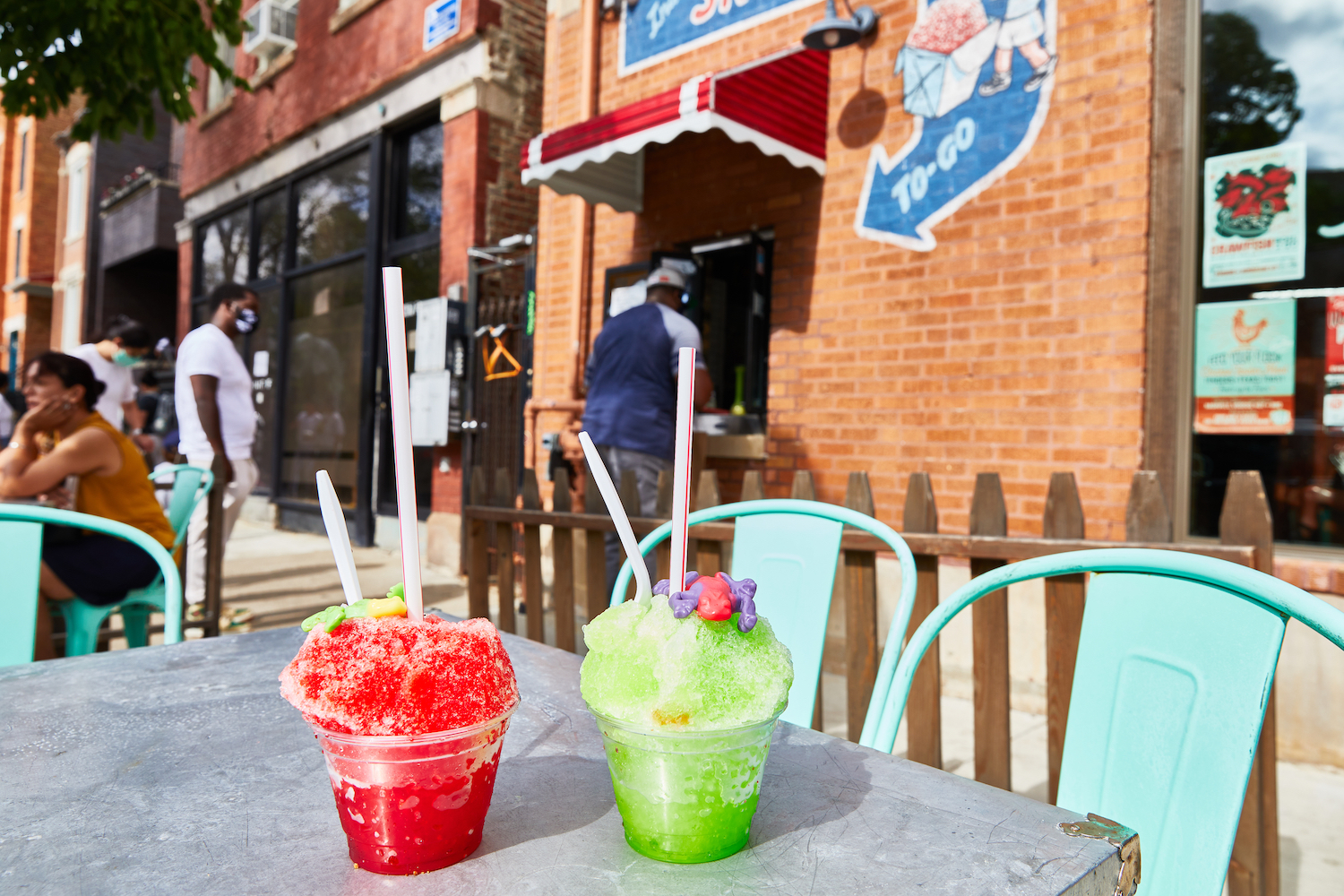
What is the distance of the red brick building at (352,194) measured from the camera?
7.16 metres

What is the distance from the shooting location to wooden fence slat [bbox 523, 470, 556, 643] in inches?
138

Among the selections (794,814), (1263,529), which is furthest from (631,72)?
(794,814)

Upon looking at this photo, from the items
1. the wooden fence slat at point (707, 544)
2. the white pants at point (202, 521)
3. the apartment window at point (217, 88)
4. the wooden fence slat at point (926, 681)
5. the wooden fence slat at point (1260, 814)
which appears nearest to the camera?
the wooden fence slat at point (1260, 814)

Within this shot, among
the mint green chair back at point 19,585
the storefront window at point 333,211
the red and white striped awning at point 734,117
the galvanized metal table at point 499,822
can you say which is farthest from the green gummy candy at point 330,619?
the storefront window at point 333,211

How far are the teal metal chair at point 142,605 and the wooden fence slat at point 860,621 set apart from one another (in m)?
2.16

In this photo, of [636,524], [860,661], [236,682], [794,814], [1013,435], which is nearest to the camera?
[794,814]

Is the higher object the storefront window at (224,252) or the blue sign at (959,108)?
the storefront window at (224,252)

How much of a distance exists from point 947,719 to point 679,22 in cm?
436

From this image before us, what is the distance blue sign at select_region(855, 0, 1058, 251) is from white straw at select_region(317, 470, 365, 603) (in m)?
3.91

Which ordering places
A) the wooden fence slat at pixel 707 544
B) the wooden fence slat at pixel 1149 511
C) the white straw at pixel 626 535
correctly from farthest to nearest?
1. the wooden fence slat at pixel 707 544
2. the wooden fence slat at pixel 1149 511
3. the white straw at pixel 626 535

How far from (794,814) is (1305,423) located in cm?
353

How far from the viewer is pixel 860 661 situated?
2.63 m

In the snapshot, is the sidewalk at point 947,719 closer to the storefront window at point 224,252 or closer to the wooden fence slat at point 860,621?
the wooden fence slat at point 860,621

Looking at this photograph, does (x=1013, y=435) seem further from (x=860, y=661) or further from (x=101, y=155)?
(x=101, y=155)
